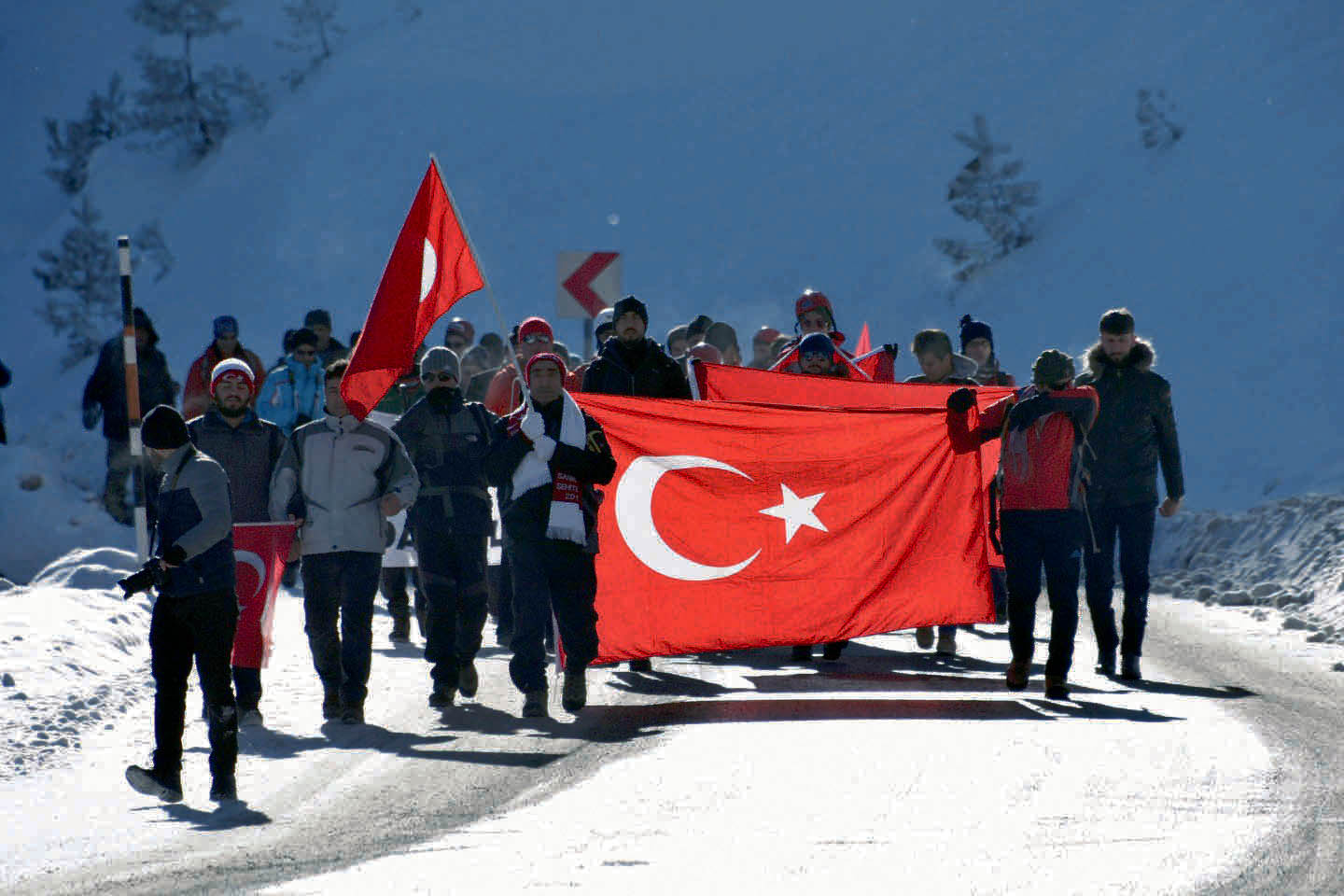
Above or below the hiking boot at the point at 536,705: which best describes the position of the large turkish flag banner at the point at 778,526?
above

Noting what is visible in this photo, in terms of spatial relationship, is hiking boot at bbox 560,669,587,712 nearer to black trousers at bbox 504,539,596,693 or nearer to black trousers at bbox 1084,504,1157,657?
black trousers at bbox 504,539,596,693

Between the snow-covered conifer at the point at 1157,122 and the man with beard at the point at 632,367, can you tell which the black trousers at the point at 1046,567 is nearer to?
the man with beard at the point at 632,367

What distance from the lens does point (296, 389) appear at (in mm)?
14039

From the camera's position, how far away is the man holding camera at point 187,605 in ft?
A: 25.7

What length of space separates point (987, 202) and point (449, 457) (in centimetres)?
2546

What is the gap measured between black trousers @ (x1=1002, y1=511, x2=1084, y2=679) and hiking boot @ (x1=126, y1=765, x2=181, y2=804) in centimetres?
457

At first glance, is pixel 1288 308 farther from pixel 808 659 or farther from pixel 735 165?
pixel 808 659

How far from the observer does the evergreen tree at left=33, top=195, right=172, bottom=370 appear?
117ft

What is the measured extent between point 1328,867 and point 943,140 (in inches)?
1309

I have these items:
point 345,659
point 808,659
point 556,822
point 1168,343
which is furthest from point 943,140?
point 556,822

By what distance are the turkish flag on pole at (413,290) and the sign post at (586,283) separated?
24.6 feet

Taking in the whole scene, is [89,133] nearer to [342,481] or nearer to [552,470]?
[342,481]

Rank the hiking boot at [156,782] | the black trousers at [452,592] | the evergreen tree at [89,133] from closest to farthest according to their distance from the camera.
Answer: the hiking boot at [156,782], the black trousers at [452,592], the evergreen tree at [89,133]

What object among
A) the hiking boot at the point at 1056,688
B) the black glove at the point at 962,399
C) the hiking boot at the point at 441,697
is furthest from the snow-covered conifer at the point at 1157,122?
the hiking boot at the point at 441,697
